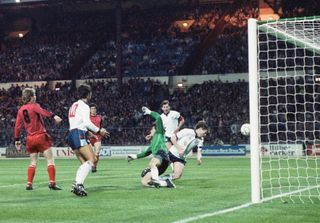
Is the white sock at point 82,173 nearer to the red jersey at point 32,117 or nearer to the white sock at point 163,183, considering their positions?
the white sock at point 163,183

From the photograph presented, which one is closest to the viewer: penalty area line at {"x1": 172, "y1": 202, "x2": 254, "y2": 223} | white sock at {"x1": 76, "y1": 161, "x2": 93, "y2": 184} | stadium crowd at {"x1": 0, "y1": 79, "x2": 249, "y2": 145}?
penalty area line at {"x1": 172, "y1": 202, "x2": 254, "y2": 223}

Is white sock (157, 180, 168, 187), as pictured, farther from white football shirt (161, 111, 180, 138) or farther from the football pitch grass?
white football shirt (161, 111, 180, 138)

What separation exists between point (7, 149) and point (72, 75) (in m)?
11.9

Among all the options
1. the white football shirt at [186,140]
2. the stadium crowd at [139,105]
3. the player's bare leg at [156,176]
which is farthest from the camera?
the stadium crowd at [139,105]

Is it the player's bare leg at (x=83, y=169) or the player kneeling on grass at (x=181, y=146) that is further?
the player kneeling on grass at (x=181, y=146)

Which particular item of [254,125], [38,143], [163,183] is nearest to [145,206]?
[254,125]

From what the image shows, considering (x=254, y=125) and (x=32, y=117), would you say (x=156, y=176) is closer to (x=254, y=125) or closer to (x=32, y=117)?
(x=32, y=117)

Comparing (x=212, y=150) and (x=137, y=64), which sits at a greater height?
(x=137, y=64)

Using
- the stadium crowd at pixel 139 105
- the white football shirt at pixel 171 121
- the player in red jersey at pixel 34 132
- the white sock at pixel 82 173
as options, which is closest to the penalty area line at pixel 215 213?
the white sock at pixel 82 173

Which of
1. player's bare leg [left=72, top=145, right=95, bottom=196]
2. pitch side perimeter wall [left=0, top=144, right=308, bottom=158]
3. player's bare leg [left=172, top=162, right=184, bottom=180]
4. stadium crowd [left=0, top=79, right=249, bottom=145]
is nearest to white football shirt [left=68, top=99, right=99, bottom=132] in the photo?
player's bare leg [left=72, top=145, right=95, bottom=196]

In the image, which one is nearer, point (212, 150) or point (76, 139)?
point (76, 139)

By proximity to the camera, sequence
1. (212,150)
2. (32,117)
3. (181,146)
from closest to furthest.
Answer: (32,117) → (181,146) → (212,150)

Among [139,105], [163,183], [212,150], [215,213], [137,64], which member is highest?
[137,64]

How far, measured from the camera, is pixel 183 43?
52375mm
